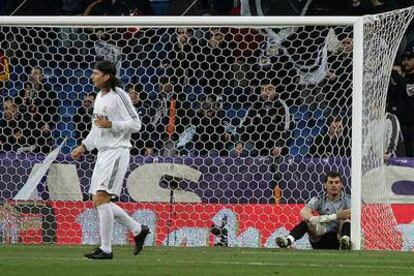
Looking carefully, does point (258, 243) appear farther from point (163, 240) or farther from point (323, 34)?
point (323, 34)

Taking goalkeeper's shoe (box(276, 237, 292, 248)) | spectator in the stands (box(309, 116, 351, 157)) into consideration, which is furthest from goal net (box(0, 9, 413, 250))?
goalkeeper's shoe (box(276, 237, 292, 248))

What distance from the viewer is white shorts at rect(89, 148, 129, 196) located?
12.7 metres

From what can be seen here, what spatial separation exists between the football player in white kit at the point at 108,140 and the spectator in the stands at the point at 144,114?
3534 mm

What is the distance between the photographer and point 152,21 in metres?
15.7

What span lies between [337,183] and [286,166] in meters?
0.94

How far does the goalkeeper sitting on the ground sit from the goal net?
0.52 metres

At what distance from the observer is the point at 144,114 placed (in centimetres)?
1652

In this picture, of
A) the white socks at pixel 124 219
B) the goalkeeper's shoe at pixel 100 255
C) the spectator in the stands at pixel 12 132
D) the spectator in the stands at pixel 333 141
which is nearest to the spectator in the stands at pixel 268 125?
the spectator in the stands at pixel 333 141

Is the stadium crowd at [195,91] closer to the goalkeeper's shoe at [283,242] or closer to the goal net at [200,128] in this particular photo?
the goal net at [200,128]

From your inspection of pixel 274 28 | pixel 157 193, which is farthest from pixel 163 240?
pixel 274 28

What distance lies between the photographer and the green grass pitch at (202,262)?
1117cm

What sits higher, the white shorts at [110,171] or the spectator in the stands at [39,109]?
the spectator in the stands at [39,109]

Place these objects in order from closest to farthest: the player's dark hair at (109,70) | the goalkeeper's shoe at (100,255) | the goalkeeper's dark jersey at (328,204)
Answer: the goalkeeper's shoe at (100,255)
the player's dark hair at (109,70)
the goalkeeper's dark jersey at (328,204)

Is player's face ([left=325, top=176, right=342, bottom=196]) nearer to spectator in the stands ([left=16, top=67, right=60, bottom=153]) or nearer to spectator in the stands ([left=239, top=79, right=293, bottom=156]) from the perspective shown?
spectator in the stands ([left=239, top=79, right=293, bottom=156])
